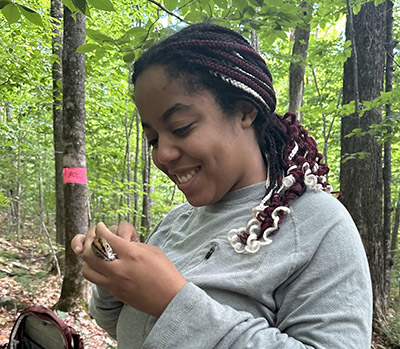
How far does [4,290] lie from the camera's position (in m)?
4.78

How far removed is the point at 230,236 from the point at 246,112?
416mm

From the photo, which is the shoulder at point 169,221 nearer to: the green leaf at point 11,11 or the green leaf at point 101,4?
the green leaf at point 101,4

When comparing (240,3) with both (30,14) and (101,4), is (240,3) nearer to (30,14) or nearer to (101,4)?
(101,4)

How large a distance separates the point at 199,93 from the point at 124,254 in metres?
0.52

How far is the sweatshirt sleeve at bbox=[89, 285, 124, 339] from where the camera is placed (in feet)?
3.73

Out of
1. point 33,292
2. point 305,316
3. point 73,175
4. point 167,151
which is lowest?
point 33,292

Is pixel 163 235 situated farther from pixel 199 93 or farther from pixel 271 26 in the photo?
pixel 271 26

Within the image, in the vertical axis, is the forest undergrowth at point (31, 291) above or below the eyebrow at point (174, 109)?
below

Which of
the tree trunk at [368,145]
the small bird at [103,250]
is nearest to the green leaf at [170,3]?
the small bird at [103,250]

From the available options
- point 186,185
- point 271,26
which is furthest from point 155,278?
point 271,26

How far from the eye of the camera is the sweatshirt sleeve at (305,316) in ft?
2.30

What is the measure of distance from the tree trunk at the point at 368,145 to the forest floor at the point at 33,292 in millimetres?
1119

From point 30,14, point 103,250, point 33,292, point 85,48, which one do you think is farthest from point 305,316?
point 33,292

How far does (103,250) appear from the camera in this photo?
79 cm
